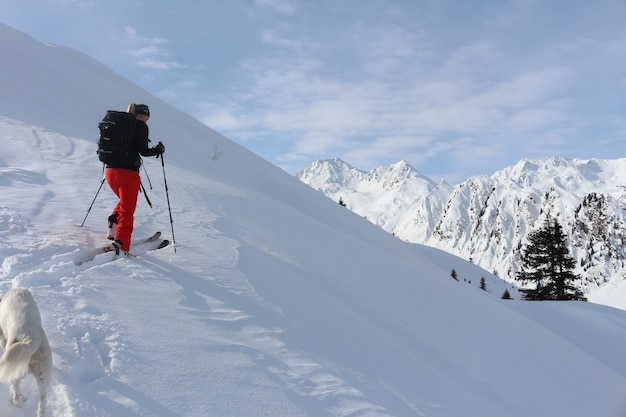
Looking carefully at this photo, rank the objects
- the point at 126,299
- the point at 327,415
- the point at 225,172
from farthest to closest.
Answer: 1. the point at 225,172
2. the point at 126,299
3. the point at 327,415

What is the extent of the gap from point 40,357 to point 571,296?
37.0 m

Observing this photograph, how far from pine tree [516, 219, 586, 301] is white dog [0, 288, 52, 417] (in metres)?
35.0

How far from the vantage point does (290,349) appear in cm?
513

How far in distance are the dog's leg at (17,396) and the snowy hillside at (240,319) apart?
0.22 ft

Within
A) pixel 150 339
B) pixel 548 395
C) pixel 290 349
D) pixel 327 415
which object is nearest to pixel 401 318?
pixel 548 395

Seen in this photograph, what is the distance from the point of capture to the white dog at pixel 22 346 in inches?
130

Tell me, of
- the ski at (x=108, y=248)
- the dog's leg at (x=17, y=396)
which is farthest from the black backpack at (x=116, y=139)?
the dog's leg at (x=17, y=396)

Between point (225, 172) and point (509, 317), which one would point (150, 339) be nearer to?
point (509, 317)

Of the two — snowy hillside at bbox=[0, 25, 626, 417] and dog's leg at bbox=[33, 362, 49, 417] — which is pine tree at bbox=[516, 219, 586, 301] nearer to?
snowy hillside at bbox=[0, 25, 626, 417]

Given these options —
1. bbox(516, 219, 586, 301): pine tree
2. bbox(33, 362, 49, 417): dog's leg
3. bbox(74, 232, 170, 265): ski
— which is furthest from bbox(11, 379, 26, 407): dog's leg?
bbox(516, 219, 586, 301): pine tree

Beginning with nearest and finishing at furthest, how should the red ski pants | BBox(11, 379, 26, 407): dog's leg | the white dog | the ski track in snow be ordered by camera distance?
the white dog
BBox(11, 379, 26, 407): dog's leg
the ski track in snow
the red ski pants

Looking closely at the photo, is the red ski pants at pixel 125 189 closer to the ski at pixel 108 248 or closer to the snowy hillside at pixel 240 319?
the ski at pixel 108 248

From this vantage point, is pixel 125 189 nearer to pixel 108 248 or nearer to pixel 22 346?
pixel 108 248

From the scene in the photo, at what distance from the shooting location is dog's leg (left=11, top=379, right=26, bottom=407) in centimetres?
351
